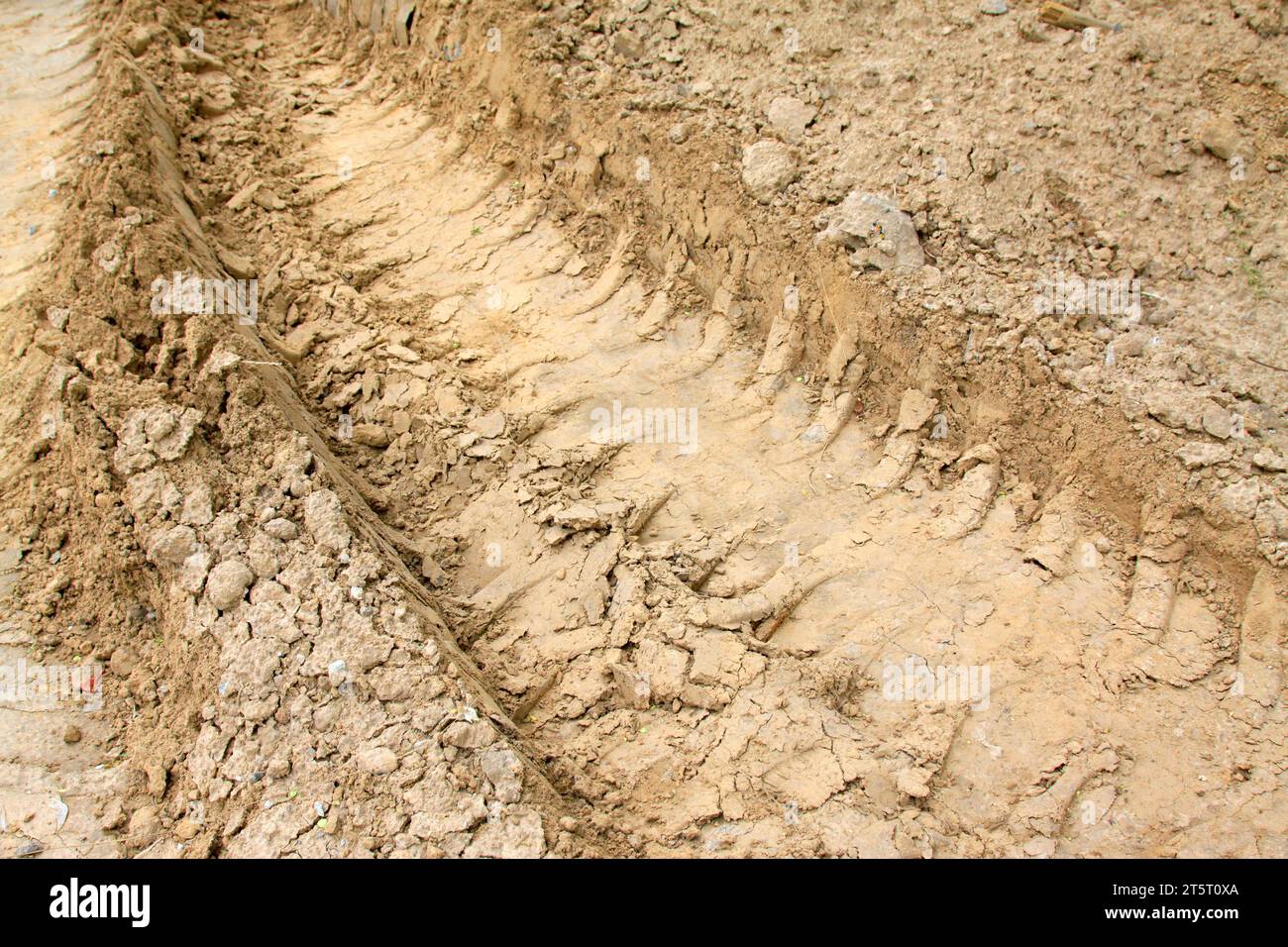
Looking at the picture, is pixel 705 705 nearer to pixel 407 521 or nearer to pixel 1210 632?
pixel 407 521

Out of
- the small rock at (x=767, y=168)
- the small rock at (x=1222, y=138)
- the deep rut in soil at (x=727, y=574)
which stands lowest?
the deep rut in soil at (x=727, y=574)

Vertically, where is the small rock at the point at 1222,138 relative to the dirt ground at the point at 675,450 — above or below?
above

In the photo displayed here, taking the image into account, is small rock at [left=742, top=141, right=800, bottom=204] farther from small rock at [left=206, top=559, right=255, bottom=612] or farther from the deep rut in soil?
small rock at [left=206, top=559, right=255, bottom=612]

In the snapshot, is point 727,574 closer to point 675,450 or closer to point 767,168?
point 675,450

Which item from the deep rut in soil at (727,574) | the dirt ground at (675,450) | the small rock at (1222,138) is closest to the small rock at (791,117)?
the dirt ground at (675,450)

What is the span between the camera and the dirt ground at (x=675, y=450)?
2.91m

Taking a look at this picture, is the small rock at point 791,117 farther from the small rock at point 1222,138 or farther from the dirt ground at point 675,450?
the small rock at point 1222,138

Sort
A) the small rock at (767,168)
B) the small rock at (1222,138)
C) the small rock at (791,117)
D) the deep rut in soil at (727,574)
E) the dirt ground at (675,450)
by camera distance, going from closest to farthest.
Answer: the dirt ground at (675,450)
the deep rut in soil at (727,574)
the small rock at (1222,138)
the small rock at (767,168)
the small rock at (791,117)

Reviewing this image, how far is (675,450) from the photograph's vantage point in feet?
13.3

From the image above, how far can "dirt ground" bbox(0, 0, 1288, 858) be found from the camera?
2912 mm

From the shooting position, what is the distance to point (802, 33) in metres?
4.79

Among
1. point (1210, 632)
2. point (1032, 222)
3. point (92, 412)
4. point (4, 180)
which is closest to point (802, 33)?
point (1032, 222)

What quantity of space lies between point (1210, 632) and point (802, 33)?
3.49 m

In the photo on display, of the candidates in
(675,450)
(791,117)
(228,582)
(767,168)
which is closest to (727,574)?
(675,450)
